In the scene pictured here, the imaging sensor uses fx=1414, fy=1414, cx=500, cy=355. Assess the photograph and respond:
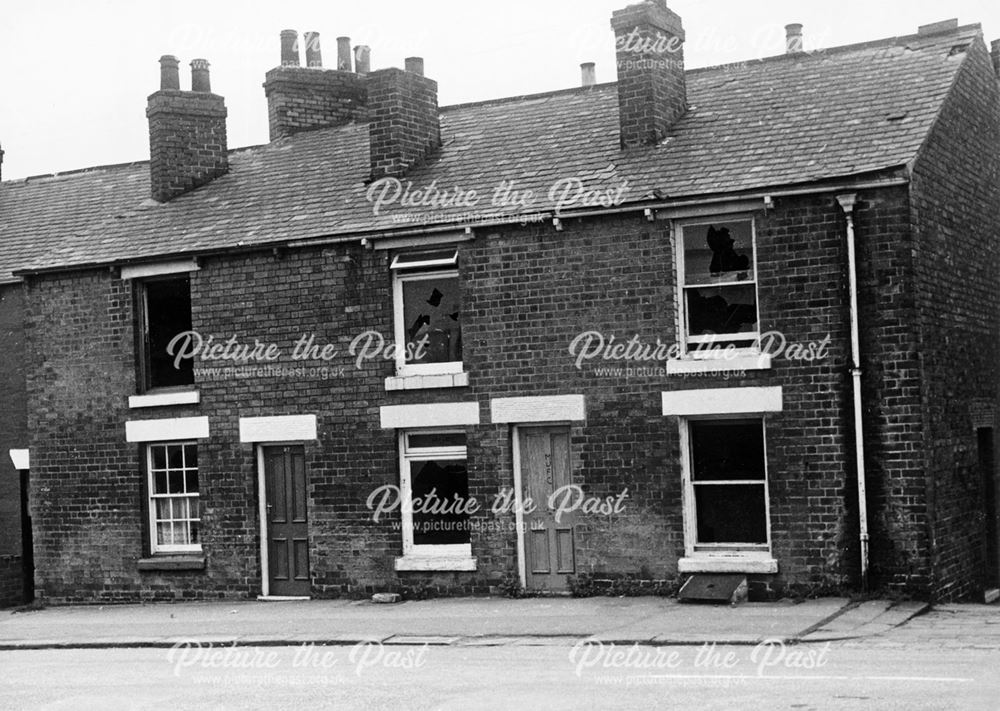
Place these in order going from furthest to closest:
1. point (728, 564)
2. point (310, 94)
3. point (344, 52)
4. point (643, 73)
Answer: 1. point (344, 52)
2. point (310, 94)
3. point (643, 73)
4. point (728, 564)

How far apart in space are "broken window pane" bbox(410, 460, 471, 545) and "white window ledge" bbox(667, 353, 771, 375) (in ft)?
10.4

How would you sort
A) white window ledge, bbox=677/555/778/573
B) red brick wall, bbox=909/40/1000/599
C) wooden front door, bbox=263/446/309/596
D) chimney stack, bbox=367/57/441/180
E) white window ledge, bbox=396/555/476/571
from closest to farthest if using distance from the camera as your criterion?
red brick wall, bbox=909/40/1000/599 → white window ledge, bbox=677/555/778/573 → white window ledge, bbox=396/555/476/571 → wooden front door, bbox=263/446/309/596 → chimney stack, bbox=367/57/441/180

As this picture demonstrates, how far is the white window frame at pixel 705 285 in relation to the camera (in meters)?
16.4

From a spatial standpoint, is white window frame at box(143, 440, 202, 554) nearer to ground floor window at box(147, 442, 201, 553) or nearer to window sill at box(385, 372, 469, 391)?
ground floor window at box(147, 442, 201, 553)

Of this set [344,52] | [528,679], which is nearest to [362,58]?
[344,52]

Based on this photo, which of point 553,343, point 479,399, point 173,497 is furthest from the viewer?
point 173,497

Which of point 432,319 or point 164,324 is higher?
point 164,324

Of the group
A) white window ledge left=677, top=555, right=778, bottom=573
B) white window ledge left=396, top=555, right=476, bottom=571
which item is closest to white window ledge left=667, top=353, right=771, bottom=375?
white window ledge left=677, top=555, right=778, bottom=573

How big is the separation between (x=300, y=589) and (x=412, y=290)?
432 centimetres

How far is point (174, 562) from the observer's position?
19.6 meters

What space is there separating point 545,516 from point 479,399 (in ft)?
5.54

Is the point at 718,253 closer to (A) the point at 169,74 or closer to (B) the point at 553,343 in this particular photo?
(B) the point at 553,343

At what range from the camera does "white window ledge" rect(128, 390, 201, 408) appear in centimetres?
1956

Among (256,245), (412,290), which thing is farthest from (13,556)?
(412,290)
